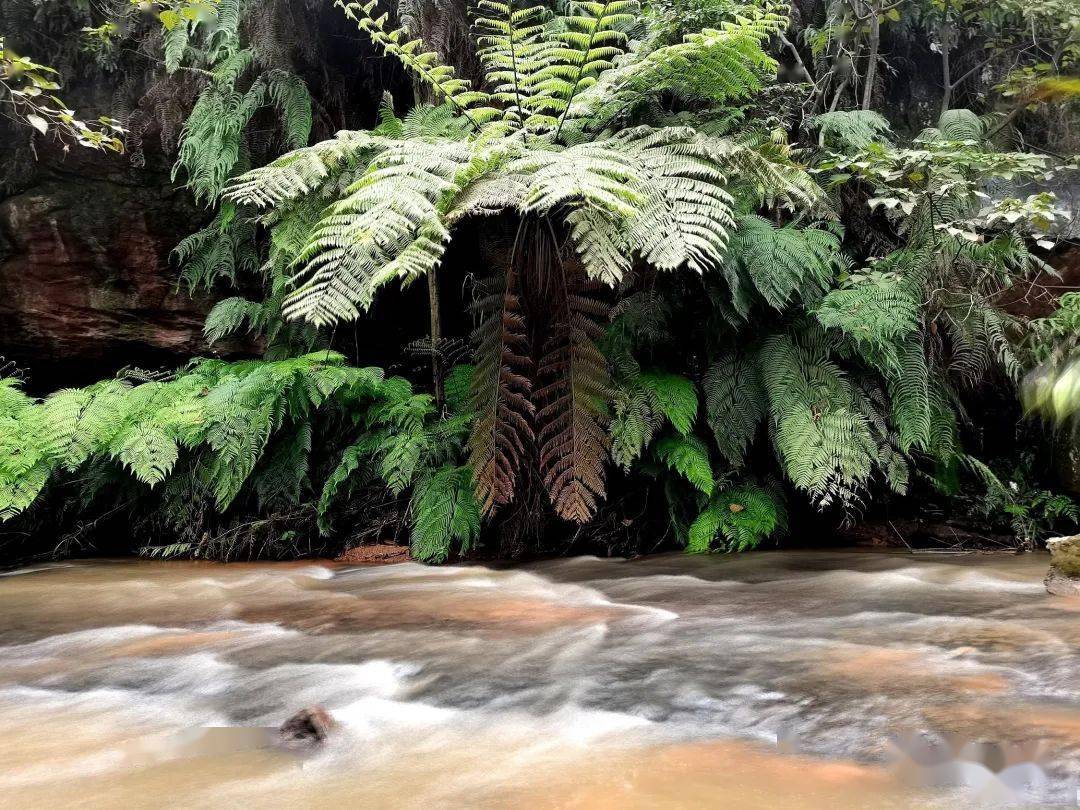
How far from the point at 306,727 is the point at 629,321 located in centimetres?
286

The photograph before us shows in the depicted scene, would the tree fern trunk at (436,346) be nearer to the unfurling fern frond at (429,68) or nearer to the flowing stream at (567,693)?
the unfurling fern frond at (429,68)

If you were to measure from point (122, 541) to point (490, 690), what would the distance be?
3.90m

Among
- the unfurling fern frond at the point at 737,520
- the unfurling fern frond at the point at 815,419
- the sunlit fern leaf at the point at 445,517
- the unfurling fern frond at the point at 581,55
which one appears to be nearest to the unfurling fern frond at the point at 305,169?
the unfurling fern frond at the point at 581,55

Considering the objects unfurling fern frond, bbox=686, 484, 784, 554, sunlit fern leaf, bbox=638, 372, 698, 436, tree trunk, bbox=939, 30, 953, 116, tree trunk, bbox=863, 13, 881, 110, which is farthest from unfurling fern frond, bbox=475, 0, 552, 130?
tree trunk, bbox=939, 30, 953, 116

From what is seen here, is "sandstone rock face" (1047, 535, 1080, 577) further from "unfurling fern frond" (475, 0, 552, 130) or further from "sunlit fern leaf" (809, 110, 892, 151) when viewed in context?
"unfurling fern frond" (475, 0, 552, 130)

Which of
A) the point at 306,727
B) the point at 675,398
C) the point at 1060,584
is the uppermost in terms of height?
the point at 675,398

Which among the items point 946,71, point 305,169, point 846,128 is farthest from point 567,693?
point 946,71

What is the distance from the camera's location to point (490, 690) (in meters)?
2.19

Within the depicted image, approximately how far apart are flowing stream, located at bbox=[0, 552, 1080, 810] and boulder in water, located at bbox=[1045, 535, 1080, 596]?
8 centimetres

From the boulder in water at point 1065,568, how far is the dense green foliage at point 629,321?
1005mm

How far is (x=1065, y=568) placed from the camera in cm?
294

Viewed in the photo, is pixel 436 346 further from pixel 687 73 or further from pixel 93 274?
pixel 93 274

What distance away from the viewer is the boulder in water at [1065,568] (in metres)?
2.88

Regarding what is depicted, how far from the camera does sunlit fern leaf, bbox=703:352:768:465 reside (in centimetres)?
419
